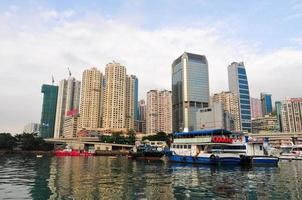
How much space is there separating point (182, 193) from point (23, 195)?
14234 mm

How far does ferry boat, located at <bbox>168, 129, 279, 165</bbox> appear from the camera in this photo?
59.4 metres

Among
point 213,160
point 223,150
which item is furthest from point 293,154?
point 213,160

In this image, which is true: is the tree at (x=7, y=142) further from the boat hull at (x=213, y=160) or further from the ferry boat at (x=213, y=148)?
the boat hull at (x=213, y=160)

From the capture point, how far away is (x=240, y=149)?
61531 millimetres

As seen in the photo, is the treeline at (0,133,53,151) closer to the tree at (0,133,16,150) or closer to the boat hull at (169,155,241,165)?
the tree at (0,133,16,150)

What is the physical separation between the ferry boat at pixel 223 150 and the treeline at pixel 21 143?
421 feet

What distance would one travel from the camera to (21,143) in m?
174

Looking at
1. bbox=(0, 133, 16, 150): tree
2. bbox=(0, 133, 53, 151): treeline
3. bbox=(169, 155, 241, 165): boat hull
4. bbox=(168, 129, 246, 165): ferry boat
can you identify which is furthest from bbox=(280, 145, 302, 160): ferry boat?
bbox=(0, 133, 16, 150): tree

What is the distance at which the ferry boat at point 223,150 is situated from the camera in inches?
2338

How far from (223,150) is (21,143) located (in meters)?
149

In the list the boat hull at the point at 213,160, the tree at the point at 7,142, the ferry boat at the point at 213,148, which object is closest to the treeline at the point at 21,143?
the tree at the point at 7,142

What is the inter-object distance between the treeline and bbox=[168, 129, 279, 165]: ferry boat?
5049 inches

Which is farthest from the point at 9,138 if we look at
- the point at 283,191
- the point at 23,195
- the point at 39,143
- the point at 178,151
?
the point at 283,191

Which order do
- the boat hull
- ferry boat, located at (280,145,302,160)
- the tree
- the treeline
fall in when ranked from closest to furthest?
the boat hull
ferry boat, located at (280,145,302,160)
the tree
the treeline
